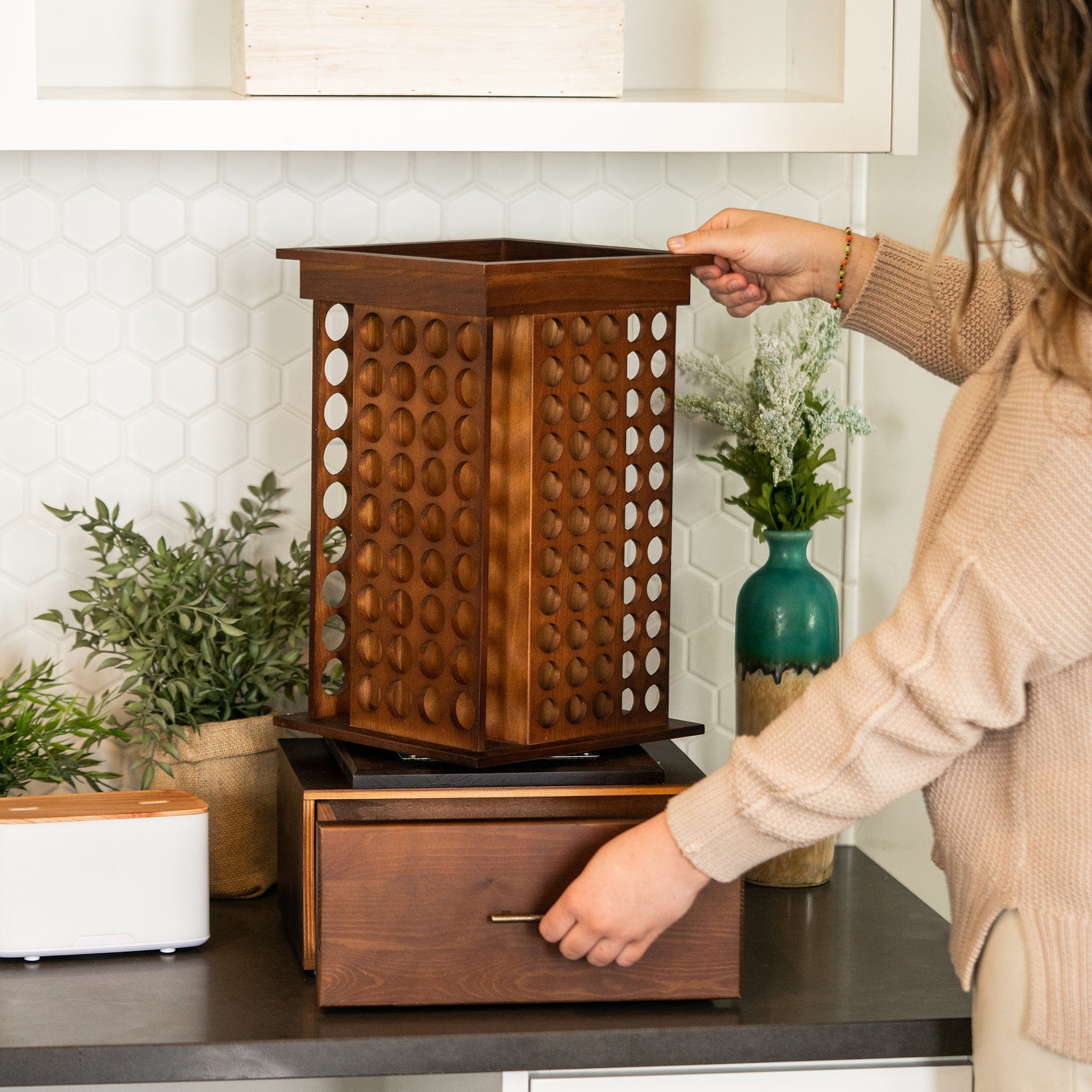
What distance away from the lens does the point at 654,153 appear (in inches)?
64.6

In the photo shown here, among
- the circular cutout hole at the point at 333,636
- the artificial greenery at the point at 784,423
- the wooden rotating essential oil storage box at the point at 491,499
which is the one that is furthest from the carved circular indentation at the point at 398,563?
the artificial greenery at the point at 784,423

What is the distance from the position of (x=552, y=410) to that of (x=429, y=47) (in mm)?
380

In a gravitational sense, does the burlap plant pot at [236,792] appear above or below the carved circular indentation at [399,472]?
below

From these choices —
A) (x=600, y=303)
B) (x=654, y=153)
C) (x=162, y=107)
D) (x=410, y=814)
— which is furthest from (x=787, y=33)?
(x=410, y=814)

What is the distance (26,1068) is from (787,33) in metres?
1.30

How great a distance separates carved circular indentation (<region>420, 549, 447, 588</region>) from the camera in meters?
1.25

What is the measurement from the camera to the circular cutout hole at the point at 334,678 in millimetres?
1361

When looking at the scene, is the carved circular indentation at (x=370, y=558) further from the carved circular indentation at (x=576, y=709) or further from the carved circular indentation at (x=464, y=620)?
the carved circular indentation at (x=576, y=709)

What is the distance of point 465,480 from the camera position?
1.23 m

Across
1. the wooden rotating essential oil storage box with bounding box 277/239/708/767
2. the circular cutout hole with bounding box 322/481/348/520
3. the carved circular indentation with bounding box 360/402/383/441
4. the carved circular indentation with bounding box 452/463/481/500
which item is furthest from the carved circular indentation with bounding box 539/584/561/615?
the circular cutout hole with bounding box 322/481/348/520

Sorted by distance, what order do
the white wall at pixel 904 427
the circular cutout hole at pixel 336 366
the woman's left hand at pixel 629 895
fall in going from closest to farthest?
the woman's left hand at pixel 629 895 < the white wall at pixel 904 427 < the circular cutout hole at pixel 336 366

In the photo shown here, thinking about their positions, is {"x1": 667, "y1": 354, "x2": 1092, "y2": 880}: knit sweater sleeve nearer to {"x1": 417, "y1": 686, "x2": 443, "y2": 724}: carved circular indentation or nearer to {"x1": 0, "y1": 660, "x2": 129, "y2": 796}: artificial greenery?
{"x1": 417, "y1": 686, "x2": 443, "y2": 724}: carved circular indentation

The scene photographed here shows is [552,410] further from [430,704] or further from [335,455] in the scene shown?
[335,455]

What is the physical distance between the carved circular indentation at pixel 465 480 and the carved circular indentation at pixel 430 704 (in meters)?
0.18
